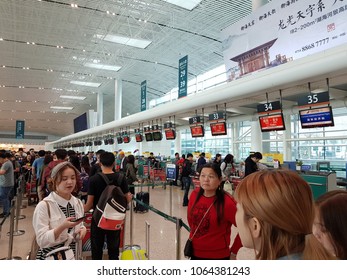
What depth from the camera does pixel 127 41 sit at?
12719 mm

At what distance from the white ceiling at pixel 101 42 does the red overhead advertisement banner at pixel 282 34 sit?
2544 mm

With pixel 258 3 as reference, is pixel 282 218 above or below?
below

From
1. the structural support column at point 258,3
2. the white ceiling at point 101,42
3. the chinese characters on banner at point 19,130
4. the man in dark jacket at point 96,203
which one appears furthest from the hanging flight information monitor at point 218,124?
the chinese characters on banner at point 19,130

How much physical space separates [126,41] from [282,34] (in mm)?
7878

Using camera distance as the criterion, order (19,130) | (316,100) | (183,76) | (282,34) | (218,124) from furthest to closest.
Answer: (19,130), (183,76), (218,124), (282,34), (316,100)

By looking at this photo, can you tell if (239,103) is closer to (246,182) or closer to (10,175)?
(10,175)

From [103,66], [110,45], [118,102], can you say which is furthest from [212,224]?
[118,102]

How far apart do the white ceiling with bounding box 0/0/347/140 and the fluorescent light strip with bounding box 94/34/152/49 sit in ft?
1.02

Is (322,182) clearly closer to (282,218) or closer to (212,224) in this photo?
(212,224)

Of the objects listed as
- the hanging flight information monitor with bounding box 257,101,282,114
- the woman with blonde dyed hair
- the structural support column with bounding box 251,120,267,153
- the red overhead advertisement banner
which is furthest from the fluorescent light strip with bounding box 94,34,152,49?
the woman with blonde dyed hair

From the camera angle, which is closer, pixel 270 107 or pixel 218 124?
pixel 270 107

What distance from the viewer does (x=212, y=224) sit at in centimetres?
210

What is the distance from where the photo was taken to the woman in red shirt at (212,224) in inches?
83.0
